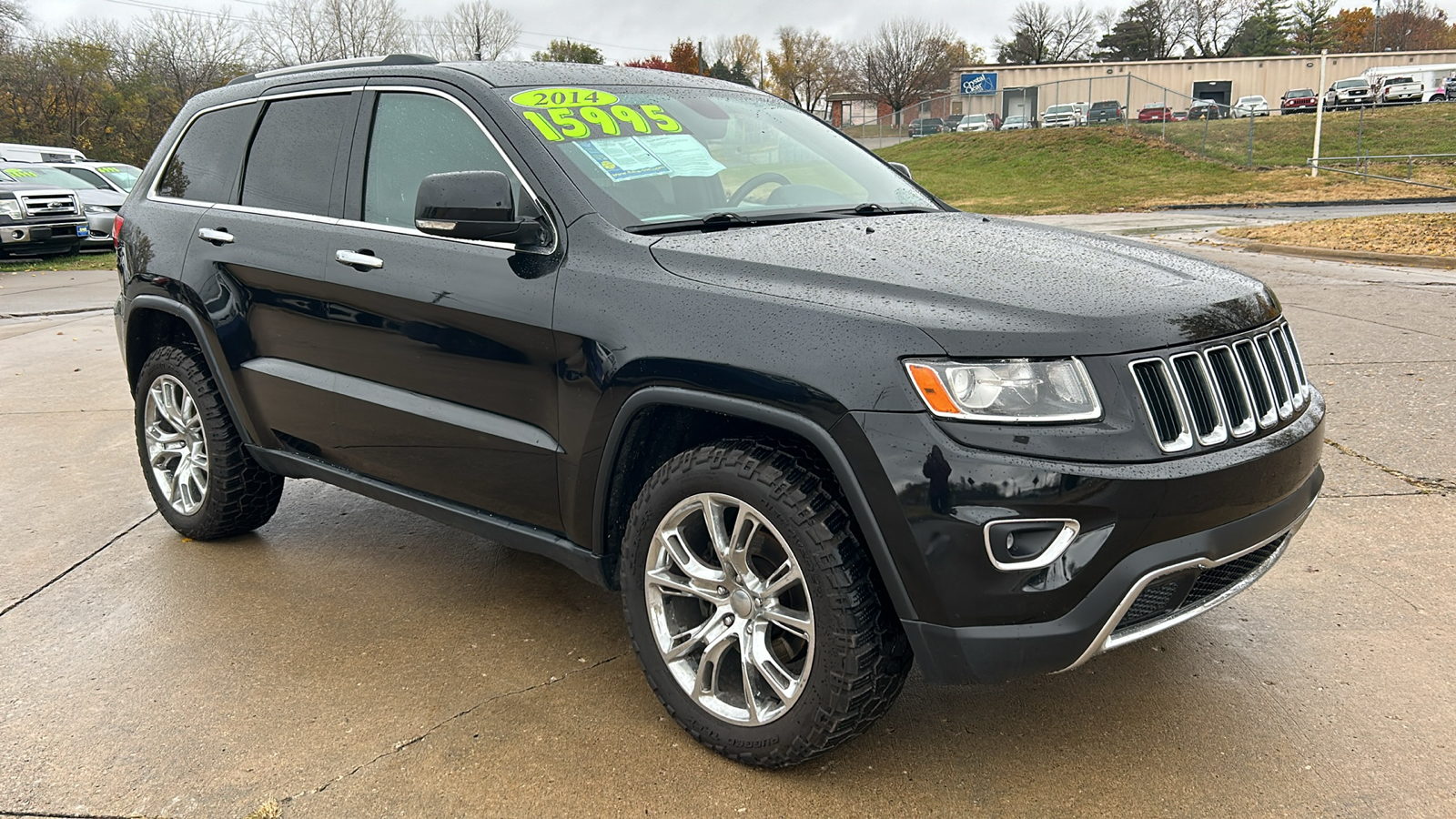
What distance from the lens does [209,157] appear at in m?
4.47

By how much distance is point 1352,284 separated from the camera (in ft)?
36.1

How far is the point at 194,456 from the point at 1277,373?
3996 millimetres

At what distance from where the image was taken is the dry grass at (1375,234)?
537 inches

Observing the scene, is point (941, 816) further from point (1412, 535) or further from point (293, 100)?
point (293, 100)

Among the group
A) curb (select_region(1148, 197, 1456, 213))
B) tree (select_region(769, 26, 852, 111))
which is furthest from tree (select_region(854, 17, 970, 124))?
curb (select_region(1148, 197, 1456, 213))

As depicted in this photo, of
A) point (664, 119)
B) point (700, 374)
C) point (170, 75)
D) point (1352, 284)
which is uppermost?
point (170, 75)

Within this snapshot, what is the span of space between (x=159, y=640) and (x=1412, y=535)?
4.55 meters

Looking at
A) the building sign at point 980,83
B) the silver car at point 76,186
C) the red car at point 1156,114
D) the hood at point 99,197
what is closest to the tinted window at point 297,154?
the silver car at point 76,186

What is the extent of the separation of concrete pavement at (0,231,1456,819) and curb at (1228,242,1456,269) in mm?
9210

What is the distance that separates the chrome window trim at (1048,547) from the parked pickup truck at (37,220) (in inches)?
771

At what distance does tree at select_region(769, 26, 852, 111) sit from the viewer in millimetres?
83500

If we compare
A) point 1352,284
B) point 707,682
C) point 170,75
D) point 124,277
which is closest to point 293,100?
point 124,277

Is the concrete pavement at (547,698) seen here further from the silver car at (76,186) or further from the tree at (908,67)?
the tree at (908,67)

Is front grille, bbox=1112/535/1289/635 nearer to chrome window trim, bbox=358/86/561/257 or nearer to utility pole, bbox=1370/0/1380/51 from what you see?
chrome window trim, bbox=358/86/561/257
